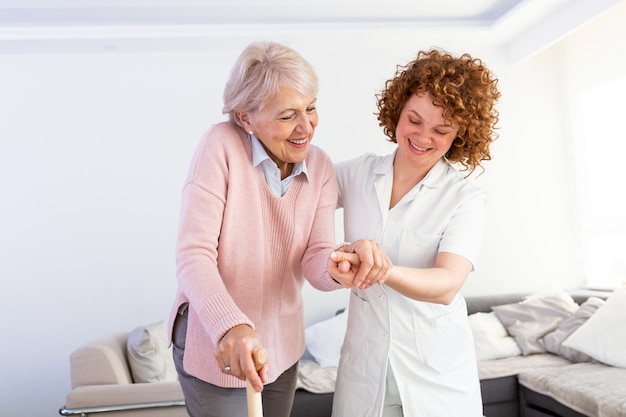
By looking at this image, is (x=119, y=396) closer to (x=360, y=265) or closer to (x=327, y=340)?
(x=327, y=340)

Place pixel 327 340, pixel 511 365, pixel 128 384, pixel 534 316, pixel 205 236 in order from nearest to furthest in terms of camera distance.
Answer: pixel 205 236
pixel 128 384
pixel 511 365
pixel 327 340
pixel 534 316

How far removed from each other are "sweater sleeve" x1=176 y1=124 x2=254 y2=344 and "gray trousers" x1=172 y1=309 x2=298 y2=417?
8.1 inches

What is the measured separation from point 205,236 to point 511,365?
342cm

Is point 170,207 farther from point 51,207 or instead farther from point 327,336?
point 327,336

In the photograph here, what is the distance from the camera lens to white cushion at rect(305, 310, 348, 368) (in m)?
4.62

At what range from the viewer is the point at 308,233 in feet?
6.18

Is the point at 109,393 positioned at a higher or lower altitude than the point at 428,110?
lower

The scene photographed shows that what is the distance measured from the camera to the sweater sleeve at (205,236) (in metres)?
1.54

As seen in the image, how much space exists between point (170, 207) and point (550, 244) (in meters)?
3.13

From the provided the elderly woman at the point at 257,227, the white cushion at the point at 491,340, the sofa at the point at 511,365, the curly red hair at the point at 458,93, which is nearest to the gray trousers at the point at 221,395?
the elderly woman at the point at 257,227

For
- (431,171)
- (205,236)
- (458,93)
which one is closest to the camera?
(205,236)

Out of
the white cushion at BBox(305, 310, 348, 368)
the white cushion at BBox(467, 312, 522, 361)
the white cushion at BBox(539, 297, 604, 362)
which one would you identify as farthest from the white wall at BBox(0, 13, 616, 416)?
the white cushion at BBox(539, 297, 604, 362)

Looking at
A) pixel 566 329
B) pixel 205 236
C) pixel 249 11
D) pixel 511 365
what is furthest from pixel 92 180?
pixel 205 236

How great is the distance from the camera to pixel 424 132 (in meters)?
2.08
